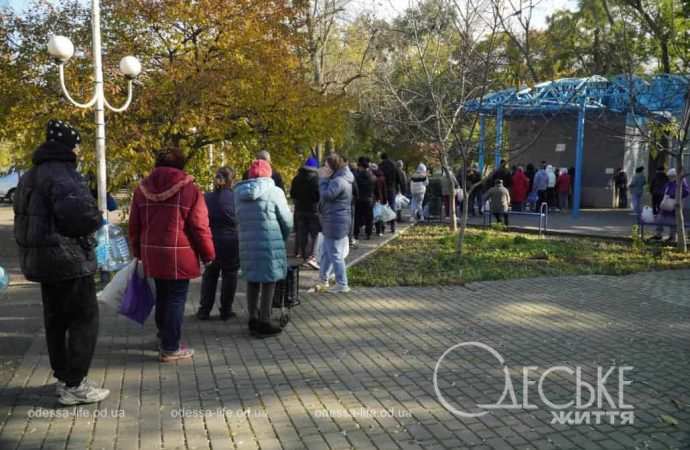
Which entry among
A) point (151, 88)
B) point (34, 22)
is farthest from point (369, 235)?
point (34, 22)

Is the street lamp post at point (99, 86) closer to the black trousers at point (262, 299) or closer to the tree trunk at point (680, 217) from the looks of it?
the black trousers at point (262, 299)

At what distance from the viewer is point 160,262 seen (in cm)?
497

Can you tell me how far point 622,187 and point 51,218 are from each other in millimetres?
21915

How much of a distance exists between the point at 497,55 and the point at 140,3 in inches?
257

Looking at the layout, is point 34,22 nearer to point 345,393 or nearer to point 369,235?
point 369,235

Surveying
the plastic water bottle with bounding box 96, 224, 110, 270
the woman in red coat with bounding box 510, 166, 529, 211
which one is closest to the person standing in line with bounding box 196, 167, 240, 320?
the plastic water bottle with bounding box 96, 224, 110, 270

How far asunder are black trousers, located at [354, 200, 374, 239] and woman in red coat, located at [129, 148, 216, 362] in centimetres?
783

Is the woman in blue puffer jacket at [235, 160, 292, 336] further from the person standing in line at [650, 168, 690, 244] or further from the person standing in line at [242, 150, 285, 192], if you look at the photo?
the person standing in line at [650, 168, 690, 244]

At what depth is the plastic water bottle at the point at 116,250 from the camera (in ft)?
31.0

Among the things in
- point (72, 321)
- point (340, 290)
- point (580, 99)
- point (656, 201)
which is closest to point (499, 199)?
point (656, 201)

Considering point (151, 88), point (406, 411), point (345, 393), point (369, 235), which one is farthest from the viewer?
point (369, 235)

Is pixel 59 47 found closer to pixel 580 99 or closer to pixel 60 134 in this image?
pixel 60 134

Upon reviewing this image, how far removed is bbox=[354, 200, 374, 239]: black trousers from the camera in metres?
12.9

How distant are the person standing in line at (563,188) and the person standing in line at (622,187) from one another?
6.64ft
